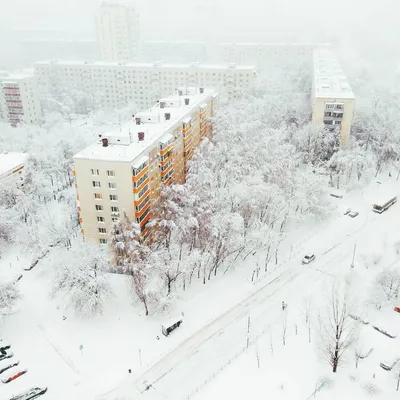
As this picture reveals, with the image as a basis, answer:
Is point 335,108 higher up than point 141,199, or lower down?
higher up

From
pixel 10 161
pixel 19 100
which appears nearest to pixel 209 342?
pixel 10 161

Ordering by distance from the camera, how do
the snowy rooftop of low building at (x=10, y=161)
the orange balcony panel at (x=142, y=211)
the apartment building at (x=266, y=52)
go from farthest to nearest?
the apartment building at (x=266, y=52), the snowy rooftop of low building at (x=10, y=161), the orange balcony panel at (x=142, y=211)

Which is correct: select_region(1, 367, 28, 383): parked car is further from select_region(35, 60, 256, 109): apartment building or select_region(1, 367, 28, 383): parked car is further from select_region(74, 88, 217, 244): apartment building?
select_region(35, 60, 256, 109): apartment building

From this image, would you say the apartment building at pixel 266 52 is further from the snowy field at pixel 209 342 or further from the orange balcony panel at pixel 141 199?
the snowy field at pixel 209 342

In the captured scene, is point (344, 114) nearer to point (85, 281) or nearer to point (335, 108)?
point (335, 108)

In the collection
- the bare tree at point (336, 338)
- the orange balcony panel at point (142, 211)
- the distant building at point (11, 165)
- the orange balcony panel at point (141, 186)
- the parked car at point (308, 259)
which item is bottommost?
the parked car at point (308, 259)

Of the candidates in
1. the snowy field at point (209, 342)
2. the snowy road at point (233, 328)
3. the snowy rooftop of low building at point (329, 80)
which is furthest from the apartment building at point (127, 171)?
the snowy rooftop of low building at point (329, 80)


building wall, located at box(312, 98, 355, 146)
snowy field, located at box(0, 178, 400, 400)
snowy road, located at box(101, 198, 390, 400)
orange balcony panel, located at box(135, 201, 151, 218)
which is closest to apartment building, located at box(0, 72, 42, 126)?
snowy field, located at box(0, 178, 400, 400)

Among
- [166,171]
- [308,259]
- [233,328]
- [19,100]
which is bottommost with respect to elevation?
[233,328]
